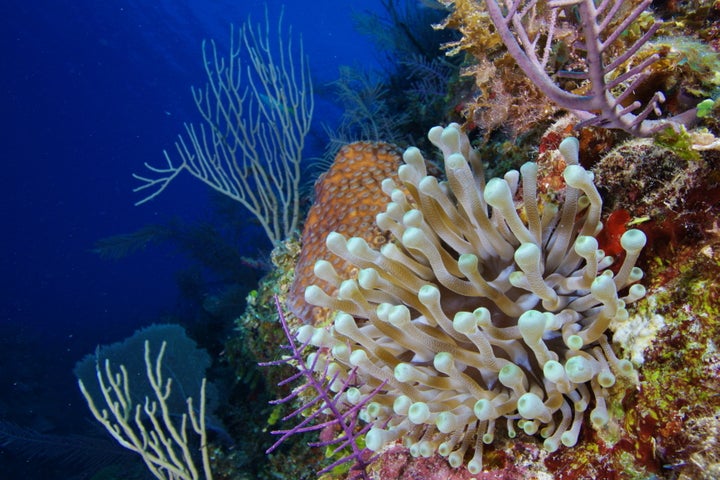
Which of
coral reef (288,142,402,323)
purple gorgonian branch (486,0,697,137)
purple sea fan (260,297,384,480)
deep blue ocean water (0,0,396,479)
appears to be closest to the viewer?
purple gorgonian branch (486,0,697,137)

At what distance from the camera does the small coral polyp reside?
4.14 ft

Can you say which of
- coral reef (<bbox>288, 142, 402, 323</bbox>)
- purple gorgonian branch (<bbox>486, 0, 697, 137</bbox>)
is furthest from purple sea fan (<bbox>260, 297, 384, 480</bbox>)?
purple gorgonian branch (<bbox>486, 0, 697, 137</bbox>)

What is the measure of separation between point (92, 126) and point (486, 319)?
174 ft

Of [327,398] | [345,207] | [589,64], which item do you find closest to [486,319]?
[327,398]

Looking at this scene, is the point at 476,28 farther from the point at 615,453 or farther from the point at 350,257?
the point at 615,453

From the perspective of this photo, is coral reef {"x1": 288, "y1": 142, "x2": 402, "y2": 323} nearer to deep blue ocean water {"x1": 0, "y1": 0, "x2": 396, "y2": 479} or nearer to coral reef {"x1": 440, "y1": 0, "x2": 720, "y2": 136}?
coral reef {"x1": 440, "y1": 0, "x2": 720, "y2": 136}

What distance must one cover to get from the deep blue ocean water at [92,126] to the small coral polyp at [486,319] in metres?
23.6

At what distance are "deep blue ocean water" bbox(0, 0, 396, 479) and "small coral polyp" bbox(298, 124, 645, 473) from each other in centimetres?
2359

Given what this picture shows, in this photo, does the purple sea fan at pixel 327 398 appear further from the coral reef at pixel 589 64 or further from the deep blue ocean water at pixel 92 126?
the deep blue ocean water at pixel 92 126

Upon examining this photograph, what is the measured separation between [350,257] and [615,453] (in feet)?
3.70

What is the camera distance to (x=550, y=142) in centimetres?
187

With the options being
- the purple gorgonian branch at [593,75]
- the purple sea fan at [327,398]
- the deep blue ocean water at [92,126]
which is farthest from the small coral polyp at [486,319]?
the deep blue ocean water at [92,126]

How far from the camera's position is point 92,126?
43812 mm

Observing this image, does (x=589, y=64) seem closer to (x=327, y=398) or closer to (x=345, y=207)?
(x=327, y=398)
